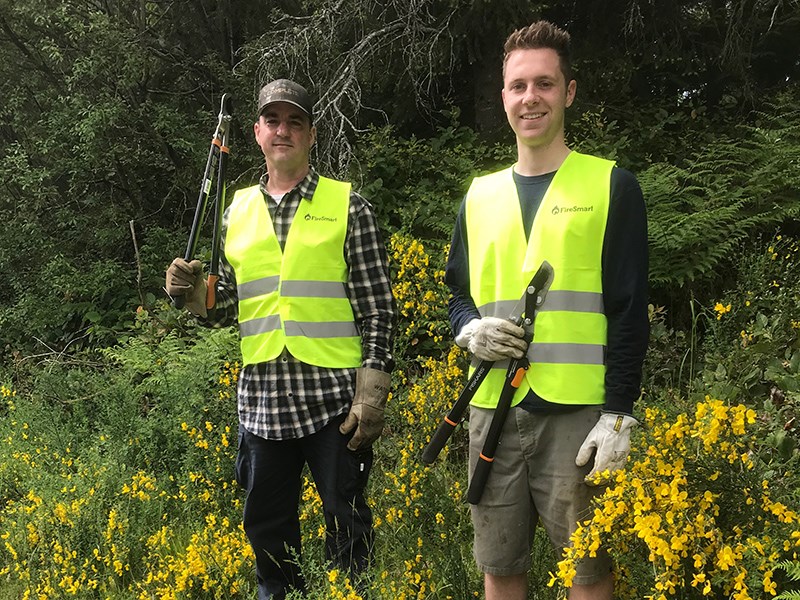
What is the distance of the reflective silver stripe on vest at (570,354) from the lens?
2.00m

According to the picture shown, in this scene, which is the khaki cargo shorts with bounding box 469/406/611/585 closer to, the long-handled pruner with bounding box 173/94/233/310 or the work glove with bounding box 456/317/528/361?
the work glove with bounding box 456/317/528/361

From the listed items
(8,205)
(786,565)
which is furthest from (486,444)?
(8,205)

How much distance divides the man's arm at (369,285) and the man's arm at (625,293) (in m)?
0.95

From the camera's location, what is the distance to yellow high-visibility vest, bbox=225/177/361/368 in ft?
8.61

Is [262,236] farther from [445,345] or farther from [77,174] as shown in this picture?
[77,174]

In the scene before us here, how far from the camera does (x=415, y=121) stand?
7293mm

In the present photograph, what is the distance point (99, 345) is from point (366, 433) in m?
5.67

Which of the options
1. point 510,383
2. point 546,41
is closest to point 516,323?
point 510,383

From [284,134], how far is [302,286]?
614 millimetres

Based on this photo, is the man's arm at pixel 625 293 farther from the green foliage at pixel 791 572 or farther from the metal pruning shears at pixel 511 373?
the green foliage at pixel 791 572

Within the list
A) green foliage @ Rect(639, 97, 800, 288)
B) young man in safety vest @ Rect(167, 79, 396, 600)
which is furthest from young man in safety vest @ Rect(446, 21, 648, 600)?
green foliage @ Rect(639, 97, 800, 288)

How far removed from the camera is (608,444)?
6.23 ft

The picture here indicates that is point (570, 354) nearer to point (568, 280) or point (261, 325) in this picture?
point (568, 280)

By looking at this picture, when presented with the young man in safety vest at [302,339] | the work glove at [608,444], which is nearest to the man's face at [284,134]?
the young man in safety vest at [302,339]
